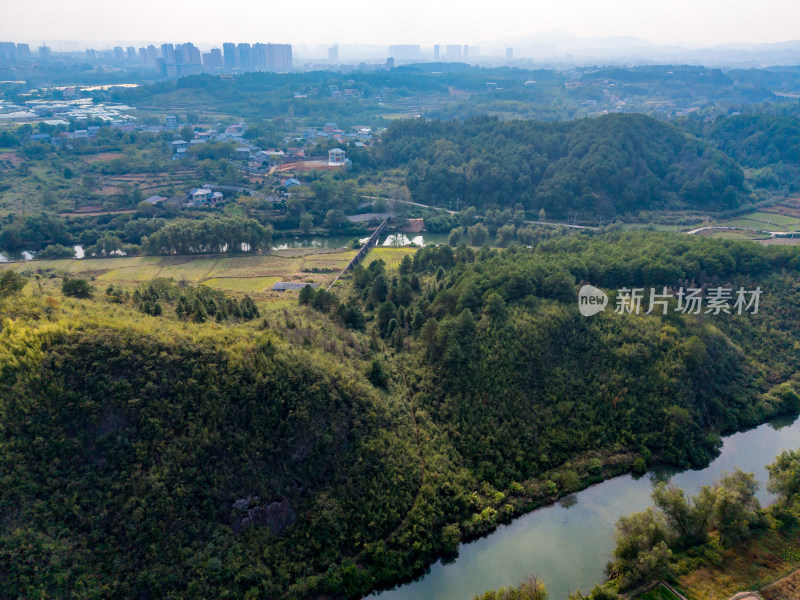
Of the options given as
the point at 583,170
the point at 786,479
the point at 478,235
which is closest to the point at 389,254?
the point at 478,235

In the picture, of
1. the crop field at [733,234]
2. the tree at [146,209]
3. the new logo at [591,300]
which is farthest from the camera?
the tree at [146,209]

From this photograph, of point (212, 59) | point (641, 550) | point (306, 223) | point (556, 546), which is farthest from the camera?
point (212, 59)

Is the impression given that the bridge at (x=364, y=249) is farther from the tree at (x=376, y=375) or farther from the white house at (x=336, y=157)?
the white house at (x=336, y=157)

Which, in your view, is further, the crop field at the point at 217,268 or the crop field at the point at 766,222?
the crop field at the point at 766,222

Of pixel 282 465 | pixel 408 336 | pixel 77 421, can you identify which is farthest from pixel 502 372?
pixel 77 421

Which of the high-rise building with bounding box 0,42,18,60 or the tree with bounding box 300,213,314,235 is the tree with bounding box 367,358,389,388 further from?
the high-rise building with bounding box 0,42,18,60

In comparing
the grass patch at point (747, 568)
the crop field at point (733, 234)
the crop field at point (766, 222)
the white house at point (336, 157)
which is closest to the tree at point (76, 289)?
the grass patch at point (747, 568)

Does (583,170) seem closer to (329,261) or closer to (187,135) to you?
(329,261)
